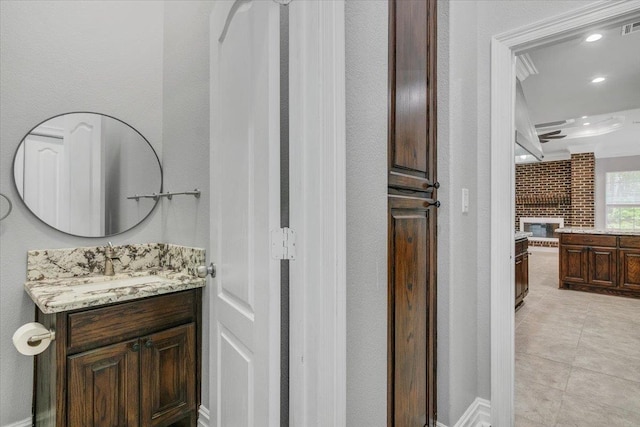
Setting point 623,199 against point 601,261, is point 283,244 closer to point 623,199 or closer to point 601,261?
point 601,261

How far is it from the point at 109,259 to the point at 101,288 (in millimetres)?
353

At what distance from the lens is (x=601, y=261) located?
481 centimetres

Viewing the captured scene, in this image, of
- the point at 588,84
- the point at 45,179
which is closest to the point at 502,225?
the point at 45,179

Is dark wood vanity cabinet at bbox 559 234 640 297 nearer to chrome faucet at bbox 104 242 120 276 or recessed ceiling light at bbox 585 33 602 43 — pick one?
recessed ceiling light at bbox 585 33 602 43

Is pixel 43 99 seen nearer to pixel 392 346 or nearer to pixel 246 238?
pixel 246 238

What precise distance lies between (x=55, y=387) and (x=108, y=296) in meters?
0.38

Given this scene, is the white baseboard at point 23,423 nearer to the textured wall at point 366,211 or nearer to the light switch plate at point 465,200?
the textured wall at point 366,211

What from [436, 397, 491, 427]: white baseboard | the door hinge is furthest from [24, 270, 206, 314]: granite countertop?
[436, 397, 491, 427]: white baseboard

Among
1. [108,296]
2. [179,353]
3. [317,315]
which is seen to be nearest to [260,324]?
[317,315]

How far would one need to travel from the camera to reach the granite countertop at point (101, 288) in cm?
127

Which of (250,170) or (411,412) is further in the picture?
(411,412)

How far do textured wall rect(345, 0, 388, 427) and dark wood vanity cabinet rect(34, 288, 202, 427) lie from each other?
1036mm

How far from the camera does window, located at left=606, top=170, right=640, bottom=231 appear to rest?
7.98 m

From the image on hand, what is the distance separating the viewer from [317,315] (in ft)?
2.82
